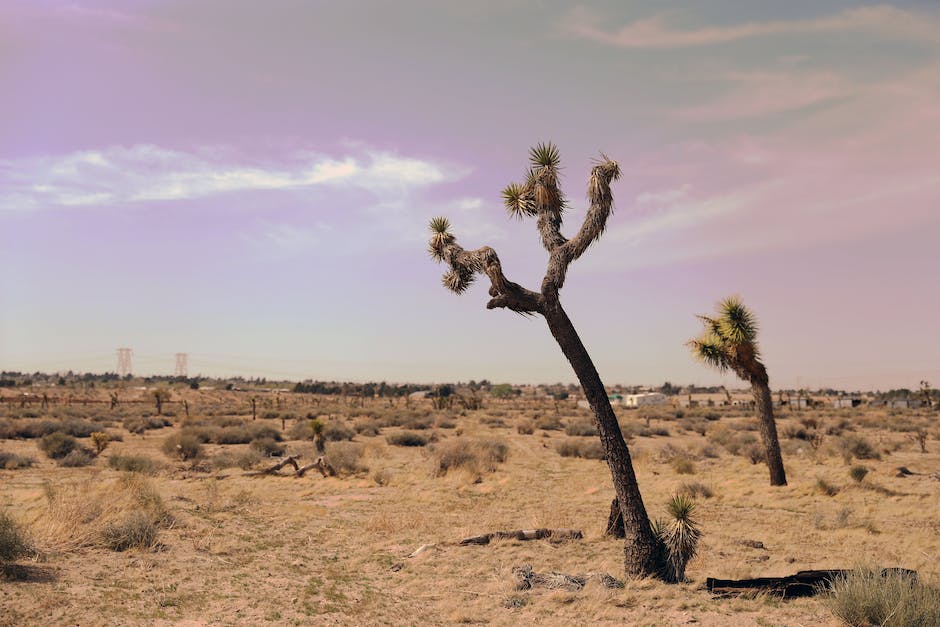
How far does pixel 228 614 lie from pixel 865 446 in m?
29.6

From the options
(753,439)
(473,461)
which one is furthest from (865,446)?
(473,461)

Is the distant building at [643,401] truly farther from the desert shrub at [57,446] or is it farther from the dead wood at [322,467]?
the desert shrub at [57,446]

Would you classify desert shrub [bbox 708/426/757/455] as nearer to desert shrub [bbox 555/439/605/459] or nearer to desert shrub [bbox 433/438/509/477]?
desert shrub [bbox 555/439/605/459]

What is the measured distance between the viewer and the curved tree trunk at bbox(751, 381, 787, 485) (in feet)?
70.2

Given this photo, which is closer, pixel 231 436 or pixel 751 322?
pixel 751 322

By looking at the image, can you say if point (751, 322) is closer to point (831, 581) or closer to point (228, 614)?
point (831, 581)

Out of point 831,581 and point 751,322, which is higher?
point 751,322

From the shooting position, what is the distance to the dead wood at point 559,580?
10492mm

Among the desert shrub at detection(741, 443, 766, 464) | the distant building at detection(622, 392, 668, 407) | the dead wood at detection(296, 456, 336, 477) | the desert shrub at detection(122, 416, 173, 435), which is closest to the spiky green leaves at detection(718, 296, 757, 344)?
the desert shrub at detection(741, 443, 766, 464)

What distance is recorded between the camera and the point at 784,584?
1011cm

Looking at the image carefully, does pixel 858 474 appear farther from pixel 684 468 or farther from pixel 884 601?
pixel 884 601

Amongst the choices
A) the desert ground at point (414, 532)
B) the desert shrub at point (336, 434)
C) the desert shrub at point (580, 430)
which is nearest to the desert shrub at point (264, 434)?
the desert shrub at point (336, 434)

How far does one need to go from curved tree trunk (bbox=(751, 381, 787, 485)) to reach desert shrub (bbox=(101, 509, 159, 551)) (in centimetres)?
1864

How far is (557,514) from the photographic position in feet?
55.9
